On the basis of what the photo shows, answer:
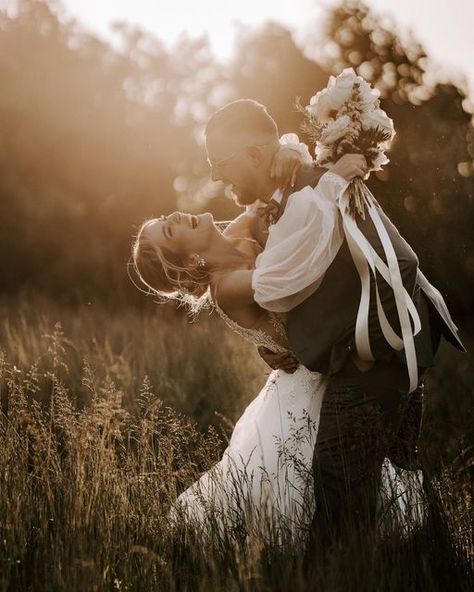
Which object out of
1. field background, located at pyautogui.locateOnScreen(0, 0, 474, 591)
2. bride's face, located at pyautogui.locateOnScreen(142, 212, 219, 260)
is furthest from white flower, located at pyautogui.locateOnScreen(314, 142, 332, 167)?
field background, located at pyautogui.locateOnScreen(0, 0, 474, 591)

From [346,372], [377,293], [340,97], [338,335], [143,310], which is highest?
[143,310]

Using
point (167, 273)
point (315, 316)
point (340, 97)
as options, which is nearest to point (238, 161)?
point (340, 97)

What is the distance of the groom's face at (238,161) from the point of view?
4.12 m

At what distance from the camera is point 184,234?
4297mm

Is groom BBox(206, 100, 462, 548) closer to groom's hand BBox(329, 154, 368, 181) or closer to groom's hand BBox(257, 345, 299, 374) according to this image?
groom's hand BBox(329, 154, 368, 181)

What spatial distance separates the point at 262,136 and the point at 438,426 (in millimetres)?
3621

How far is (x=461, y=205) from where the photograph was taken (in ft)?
56.4

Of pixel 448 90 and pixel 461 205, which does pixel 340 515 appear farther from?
pixel 448 90

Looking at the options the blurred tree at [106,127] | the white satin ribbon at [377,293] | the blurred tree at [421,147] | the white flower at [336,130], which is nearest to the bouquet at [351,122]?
the white flower at [336,130]

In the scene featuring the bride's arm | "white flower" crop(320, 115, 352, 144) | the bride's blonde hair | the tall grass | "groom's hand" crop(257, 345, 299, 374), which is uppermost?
"white flower" crop(320, 115, 352, 144)

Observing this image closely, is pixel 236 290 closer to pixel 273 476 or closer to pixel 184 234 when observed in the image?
→ pixel 184 234

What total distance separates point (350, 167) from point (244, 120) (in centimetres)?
58

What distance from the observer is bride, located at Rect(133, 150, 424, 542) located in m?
4.07

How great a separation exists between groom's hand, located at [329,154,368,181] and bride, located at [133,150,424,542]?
0.02 metres
